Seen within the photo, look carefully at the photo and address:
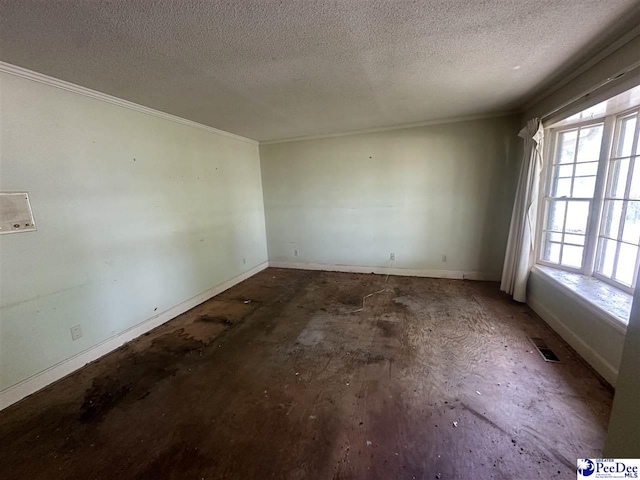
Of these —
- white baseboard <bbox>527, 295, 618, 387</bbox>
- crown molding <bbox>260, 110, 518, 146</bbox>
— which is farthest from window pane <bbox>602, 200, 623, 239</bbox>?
crown molding <bbox>260, 110, 518, 146</bbox>

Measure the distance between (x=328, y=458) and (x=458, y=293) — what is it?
288 centimetres

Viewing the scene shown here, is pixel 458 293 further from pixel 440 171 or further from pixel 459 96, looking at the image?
pixel 459 96

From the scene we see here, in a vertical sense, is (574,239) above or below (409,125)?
below

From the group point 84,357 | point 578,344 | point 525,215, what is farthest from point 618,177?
point 84,357

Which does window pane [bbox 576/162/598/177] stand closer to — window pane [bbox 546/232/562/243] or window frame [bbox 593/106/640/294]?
window frame [bbox 593/106/640/294]

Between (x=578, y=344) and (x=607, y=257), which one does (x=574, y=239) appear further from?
(x=578, y=344)

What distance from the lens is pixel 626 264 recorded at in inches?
87.4

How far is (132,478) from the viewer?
137cm

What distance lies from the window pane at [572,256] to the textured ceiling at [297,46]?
171cm

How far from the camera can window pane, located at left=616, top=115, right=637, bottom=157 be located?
2166 millimetres

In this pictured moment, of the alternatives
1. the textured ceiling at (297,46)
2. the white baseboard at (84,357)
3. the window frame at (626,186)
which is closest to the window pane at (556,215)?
the window frame at (626,186)

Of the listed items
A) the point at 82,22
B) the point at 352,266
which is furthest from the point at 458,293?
the point at 82,22

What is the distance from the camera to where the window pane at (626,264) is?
2121 mm

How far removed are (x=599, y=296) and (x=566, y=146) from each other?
5.41 feet
